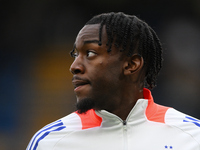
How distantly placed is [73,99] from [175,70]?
1597mm

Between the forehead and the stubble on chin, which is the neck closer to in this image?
the stubble on chin

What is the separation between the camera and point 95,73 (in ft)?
6.36

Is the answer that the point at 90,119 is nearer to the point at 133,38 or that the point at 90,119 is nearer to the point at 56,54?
the point at 133,38

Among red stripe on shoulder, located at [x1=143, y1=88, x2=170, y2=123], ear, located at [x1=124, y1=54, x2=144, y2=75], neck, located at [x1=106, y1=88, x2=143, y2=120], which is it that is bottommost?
red stripe on shoulder, located at [x1=143, y1=88, x2=170, y2=123]

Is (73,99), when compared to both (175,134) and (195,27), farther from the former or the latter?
(175,134)

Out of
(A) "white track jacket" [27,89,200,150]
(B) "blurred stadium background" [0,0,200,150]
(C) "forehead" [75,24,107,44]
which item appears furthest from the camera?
(B) "blurred stadium background" [0,0,200,150]

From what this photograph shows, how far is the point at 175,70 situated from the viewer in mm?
5320

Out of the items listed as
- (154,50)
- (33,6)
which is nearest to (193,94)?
(33,6)

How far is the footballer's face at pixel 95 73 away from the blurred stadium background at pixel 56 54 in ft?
10.4

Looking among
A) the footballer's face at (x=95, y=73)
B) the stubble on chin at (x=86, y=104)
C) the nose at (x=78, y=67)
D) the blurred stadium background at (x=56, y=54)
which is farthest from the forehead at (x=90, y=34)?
the blurred stadium background at (x=56, y=54)

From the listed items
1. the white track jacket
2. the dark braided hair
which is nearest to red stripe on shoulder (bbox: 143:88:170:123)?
the white track jacket

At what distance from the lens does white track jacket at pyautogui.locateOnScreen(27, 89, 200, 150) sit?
190 centimetres

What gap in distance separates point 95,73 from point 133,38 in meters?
0.33

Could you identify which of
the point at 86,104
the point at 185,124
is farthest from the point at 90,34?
the point at 185,124
